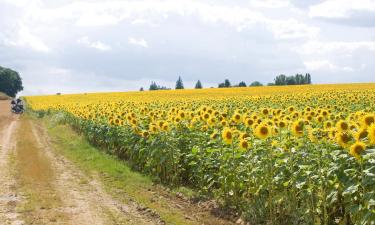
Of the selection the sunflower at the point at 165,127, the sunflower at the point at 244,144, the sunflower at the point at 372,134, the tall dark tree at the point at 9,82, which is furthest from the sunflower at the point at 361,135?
the tall dark tree at the point at 9,82

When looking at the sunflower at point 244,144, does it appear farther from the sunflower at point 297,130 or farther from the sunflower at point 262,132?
the sunflower at point 297,130

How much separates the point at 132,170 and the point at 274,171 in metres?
6.25

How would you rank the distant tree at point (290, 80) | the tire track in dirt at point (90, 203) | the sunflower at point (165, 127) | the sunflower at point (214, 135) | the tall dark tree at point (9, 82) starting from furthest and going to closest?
the tall dark tree at point (9, 82) < the distant tree at point (290, 80) < the sunflower at point (165, 127) < the sunflower at point (214, 135) < the tire track in dirt at point (90, 203)

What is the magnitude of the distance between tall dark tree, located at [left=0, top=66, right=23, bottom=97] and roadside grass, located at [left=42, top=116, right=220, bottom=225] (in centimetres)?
10255

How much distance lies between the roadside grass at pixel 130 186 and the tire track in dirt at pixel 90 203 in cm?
24

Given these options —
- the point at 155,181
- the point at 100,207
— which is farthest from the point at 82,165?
the point at 100,207

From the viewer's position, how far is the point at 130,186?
474 inches

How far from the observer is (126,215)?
9.41 meters

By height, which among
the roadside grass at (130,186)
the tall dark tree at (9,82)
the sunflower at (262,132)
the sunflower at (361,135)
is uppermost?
the tall dark tree at (9,82)

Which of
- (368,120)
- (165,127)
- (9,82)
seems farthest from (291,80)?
(368,120)

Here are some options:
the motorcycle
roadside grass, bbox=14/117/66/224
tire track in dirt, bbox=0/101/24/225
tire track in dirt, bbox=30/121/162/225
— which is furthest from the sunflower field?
the motorcycle

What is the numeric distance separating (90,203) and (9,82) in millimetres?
112506

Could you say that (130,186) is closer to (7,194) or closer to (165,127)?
(165,127)

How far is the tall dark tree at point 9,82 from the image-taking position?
11650 cm
